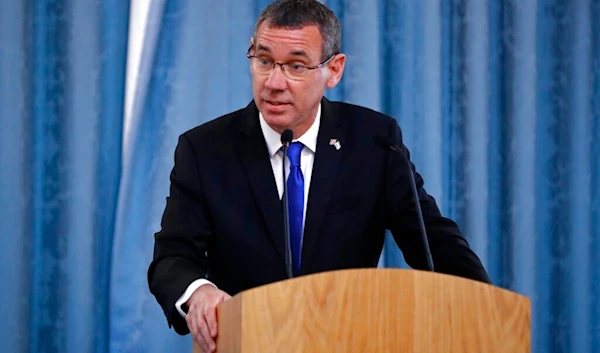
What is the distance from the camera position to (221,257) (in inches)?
94.3

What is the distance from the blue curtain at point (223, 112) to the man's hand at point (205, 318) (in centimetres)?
159

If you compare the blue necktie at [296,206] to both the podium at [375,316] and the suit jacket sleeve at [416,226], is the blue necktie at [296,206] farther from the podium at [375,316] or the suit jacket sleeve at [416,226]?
the podium at [375,316]

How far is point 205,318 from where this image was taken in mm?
1783

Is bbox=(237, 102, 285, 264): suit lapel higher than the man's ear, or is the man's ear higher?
the man's ear

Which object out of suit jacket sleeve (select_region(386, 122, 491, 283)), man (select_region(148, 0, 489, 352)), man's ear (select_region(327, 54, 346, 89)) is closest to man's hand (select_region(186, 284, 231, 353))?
man (select_region(148, 0, 489, 352))

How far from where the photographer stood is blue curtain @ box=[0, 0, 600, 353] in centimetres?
336

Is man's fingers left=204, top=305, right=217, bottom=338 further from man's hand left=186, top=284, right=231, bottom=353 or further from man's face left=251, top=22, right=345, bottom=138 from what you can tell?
man's face left=251, top=22, right=345, bottom=138

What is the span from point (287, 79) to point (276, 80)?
1.8 inches

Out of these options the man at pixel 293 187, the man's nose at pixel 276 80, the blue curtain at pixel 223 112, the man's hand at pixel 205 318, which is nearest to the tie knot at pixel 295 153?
the man at pixel 293 187

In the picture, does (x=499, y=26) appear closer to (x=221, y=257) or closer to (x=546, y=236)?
(x=546, y=236)

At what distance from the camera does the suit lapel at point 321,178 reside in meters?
2.37

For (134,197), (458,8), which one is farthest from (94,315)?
(458,8)

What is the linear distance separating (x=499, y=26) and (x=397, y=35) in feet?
1.79

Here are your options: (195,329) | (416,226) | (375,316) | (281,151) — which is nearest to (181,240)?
(281,151)
